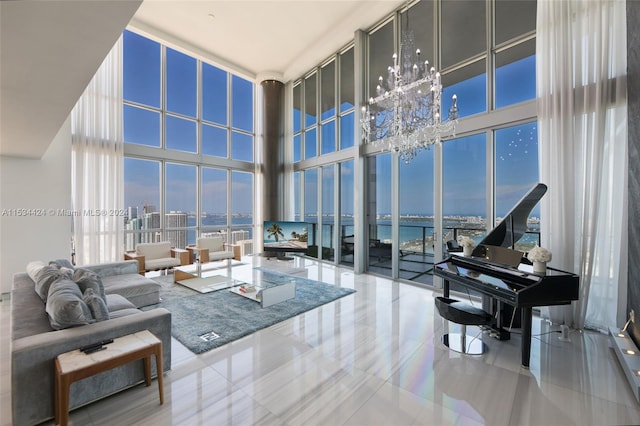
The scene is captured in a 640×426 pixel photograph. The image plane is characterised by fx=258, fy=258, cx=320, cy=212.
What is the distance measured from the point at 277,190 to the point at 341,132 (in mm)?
2686

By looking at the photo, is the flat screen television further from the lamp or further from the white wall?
the white wall

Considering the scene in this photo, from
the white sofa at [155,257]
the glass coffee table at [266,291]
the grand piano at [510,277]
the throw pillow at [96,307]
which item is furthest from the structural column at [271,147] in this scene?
the throw pillow at [96,307]

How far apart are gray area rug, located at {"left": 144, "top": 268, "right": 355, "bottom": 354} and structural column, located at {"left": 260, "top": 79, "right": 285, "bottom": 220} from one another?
349 cm

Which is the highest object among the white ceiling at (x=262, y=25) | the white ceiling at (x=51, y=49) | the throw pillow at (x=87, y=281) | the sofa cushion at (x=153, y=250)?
the white ceiling at (x=262, y=25)

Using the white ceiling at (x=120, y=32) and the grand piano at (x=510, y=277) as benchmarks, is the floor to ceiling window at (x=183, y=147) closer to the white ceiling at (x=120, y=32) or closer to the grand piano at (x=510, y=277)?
the white ceiling at (x=120, y=32)

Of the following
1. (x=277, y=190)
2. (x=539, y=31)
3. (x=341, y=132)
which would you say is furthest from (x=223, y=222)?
(x=539, y=31)

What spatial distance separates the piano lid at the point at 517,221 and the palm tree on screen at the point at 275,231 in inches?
195

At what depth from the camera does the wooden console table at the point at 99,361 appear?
5.18 feet

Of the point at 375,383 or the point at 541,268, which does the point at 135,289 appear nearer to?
the point at 375,383

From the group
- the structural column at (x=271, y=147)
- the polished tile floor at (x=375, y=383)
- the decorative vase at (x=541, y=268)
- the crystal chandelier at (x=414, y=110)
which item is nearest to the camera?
the polished tile floor at (x=375, y=383)

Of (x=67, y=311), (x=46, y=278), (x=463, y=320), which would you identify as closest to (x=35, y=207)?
(x=46, y=278)

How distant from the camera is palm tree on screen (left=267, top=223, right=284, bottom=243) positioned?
6953mm

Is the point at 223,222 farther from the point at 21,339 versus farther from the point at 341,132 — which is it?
the point at 21,339

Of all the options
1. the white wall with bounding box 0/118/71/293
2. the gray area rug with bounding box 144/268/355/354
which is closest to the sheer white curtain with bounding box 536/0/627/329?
the gray area rug with bounding box 144/268/355/354
